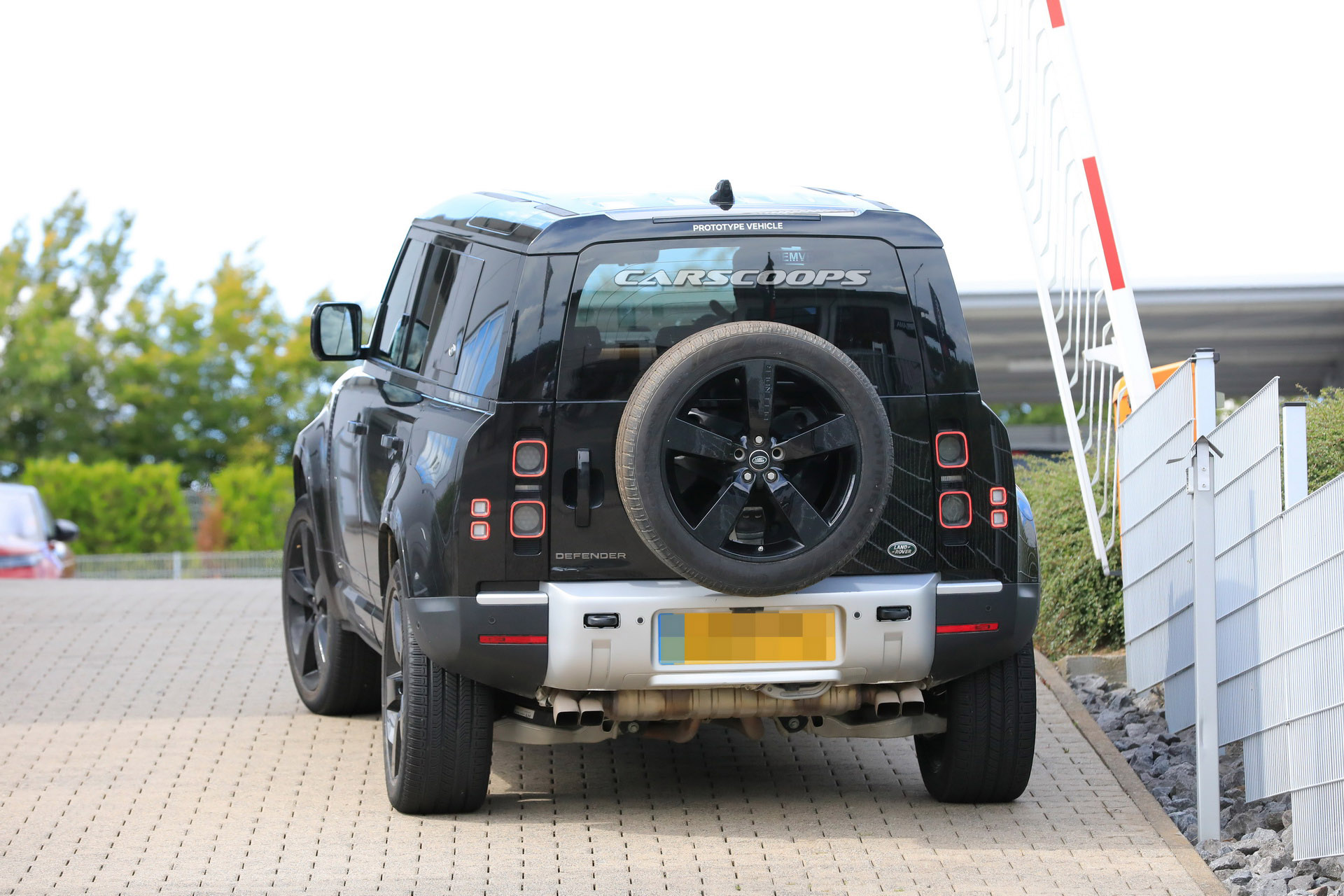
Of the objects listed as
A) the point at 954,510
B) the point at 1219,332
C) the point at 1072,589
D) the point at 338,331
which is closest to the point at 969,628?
the point at 954,510

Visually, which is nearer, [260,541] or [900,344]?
[900,344]

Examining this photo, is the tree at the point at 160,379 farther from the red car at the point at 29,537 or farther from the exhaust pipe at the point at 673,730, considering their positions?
the exhaust pipe at the point at 673,730

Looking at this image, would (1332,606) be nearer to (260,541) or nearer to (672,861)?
(672,861)

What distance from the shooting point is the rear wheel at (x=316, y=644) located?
729 cm

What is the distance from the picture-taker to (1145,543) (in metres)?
6.75

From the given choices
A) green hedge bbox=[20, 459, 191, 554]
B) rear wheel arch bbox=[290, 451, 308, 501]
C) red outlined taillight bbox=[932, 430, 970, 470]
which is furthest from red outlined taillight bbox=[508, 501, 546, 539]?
green hedge bbox=[20, 459, 191, 554]

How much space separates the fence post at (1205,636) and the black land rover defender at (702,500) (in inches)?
21.1

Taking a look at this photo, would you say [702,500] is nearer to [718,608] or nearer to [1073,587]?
[718,608]

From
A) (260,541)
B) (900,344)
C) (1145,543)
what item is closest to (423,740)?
(900,344)

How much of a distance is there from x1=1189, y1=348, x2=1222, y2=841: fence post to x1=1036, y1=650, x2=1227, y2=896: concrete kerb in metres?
0.15

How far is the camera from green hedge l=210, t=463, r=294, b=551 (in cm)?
3906

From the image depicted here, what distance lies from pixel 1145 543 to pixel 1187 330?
10481mm

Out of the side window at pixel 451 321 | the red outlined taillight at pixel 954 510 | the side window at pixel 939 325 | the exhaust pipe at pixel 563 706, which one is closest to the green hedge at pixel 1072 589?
the red outlined taillight at pixel 954 510

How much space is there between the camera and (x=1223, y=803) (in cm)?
595
